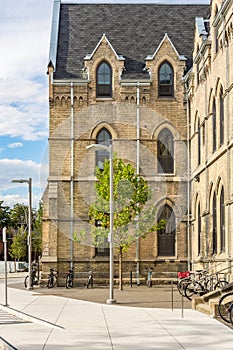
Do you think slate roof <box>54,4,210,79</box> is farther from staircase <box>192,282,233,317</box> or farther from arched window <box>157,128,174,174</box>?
staircase <box>192,282,233,317</box>

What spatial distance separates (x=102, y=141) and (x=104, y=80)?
3.70 meters

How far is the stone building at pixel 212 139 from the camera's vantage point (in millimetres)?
30188

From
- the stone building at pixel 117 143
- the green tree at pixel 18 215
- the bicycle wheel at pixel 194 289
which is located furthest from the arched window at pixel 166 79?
the green tree at pixel 18 215

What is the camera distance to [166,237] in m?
43.8

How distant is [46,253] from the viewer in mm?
42969

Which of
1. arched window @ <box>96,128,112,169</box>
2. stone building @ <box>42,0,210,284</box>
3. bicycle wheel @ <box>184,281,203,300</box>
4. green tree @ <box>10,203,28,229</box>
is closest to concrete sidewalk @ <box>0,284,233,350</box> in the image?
bicycle wheel @ <box>184,281,203,300</box>

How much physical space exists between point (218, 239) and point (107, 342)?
1773cm

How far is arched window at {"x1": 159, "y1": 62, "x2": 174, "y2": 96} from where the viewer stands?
4438 centimetres

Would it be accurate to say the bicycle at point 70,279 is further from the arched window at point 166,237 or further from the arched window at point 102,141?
the arched window at point 102,141

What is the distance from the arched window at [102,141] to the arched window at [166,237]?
4576 mm

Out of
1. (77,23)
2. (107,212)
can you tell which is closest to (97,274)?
(107,212)

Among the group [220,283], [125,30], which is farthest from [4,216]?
[220,283]

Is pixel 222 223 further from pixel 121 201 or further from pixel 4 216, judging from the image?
pixel 4 216

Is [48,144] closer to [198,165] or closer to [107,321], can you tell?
[198,165]
